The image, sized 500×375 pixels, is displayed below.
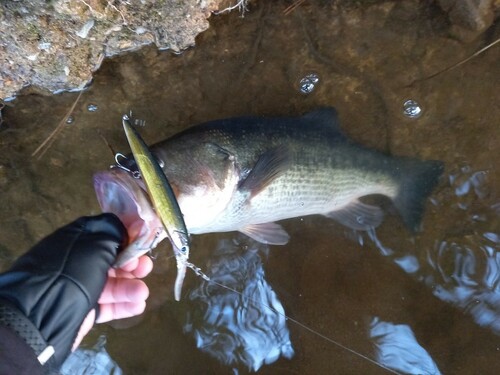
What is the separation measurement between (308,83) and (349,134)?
51 cm

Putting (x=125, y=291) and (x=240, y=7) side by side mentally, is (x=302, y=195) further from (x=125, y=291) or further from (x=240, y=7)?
(x=240, y=7)

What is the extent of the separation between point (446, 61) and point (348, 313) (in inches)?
80.4

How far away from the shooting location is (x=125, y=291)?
2.78 metres

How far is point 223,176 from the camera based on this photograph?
109 inches

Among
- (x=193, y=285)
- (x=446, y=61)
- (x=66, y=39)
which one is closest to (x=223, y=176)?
(x=193, y=285)

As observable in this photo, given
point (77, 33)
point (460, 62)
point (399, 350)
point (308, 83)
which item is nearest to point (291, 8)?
point (308, 83)

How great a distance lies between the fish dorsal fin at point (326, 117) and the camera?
3.24 m

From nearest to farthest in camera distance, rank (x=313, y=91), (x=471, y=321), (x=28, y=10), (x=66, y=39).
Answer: (x=28, y=10), (x=66, y=39), (x=471, y=321), (x=313, y=91)

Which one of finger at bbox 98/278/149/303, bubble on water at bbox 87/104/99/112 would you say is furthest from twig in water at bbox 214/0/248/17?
Result: finger at bbox 98/278/149/303

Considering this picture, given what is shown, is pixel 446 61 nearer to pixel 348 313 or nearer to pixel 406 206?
pixel 406 206

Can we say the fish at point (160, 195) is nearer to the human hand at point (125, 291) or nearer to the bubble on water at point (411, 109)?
the human hand at point (125, 291)

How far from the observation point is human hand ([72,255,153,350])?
109 inches

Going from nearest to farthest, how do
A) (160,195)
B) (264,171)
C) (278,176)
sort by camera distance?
(160,195) → (264,171) → (278,176)

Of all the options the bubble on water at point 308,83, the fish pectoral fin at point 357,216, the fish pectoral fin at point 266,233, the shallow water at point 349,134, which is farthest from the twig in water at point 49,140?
the fish pectoral fin at point 357,216
